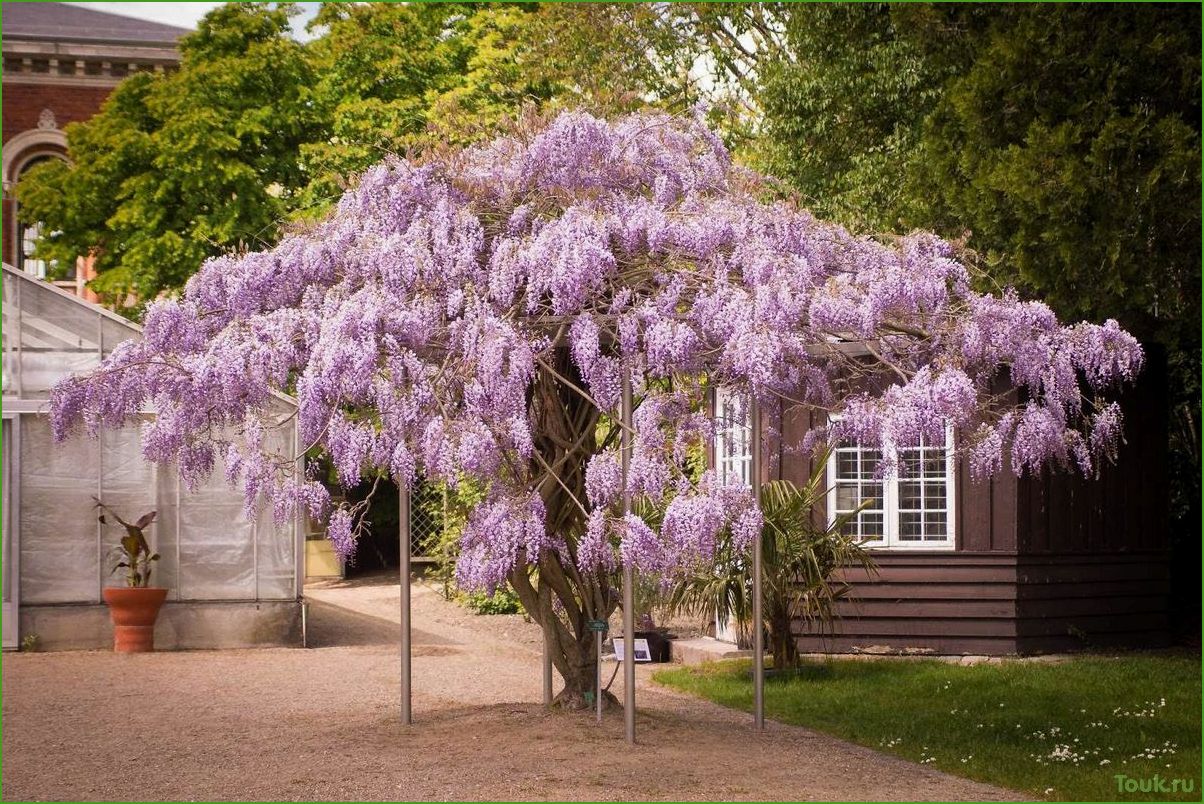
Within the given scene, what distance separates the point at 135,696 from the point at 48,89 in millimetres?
22038

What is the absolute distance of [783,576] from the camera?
13.4 m

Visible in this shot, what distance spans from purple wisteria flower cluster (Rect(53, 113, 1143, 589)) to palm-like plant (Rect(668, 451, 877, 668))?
2999 mm

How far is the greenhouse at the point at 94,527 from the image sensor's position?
16234mm

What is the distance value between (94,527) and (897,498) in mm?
8127

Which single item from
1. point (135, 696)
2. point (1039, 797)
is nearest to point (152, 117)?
point (135, 696)

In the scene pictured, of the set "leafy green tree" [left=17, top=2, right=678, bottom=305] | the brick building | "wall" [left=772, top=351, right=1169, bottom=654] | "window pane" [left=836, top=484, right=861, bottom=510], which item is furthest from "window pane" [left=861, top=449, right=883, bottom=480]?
the brick building

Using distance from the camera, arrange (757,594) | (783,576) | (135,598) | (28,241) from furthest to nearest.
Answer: (28,241) → (135,598) → (783,576) → (757,594)

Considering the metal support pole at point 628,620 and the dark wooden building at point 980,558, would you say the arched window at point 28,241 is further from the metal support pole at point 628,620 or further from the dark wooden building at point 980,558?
the metal support pole at point 628,620

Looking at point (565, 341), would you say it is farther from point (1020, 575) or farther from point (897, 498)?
point (1020, 575)

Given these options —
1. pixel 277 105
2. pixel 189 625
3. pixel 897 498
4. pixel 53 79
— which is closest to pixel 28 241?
pixel 53 79

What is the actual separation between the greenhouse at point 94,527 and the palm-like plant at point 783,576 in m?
Result: 5.05

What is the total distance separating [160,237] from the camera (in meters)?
24.4

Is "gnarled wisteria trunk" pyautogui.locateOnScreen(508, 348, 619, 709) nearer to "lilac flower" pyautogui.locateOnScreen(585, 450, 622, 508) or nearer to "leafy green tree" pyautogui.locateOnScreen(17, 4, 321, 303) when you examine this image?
"lilac flower" pyautogui.locateOnScreen(585, 450, 622, 508)

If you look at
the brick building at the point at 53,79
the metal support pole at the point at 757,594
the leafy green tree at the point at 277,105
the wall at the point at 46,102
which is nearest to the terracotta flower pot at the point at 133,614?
the metal support pole at the point at 757,594
